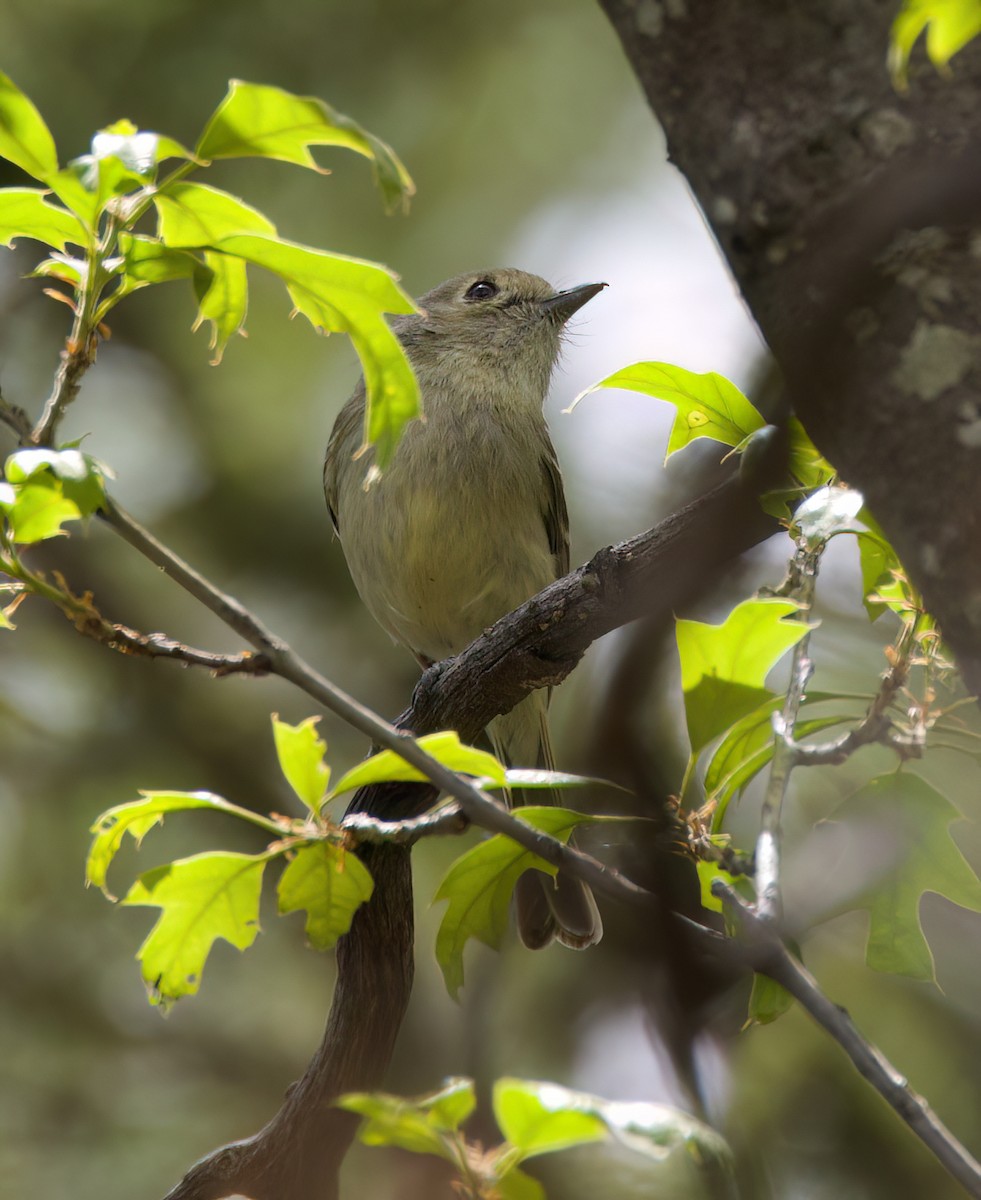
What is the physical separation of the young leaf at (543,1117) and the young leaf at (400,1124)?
9cm

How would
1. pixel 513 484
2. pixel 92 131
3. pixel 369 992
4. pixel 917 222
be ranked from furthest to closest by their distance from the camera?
pixel 92 131 → pixel 513 484 → pixel 369 992 → pixel 917 222

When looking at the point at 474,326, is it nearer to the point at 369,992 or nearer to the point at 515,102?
the point at 515,102

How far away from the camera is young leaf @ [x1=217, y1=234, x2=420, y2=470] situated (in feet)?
6.56

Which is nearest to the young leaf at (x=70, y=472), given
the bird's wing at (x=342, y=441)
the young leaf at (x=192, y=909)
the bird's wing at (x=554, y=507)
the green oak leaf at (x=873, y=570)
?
the young leaf at (x=192, y=909)

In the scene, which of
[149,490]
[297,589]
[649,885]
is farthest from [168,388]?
[649,885]

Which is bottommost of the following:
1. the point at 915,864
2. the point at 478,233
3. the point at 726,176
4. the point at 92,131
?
the point at 915,864

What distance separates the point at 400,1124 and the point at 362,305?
3.85 feet

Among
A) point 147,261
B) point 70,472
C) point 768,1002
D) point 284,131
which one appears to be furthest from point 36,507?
point 768,1002

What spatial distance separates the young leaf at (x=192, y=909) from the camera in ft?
7.01

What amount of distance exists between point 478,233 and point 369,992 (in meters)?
5.58

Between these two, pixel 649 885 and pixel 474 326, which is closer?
pixel 649 885

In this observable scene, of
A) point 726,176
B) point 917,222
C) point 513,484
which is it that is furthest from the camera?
point 513,484

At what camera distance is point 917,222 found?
161 centimetres

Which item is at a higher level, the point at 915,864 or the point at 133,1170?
the point at 915,864
